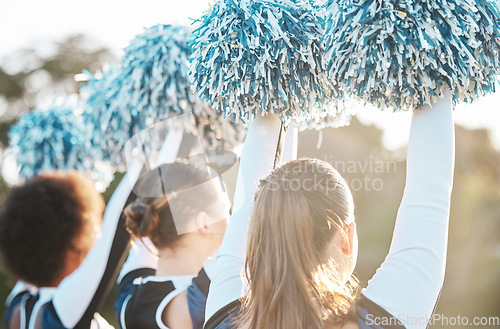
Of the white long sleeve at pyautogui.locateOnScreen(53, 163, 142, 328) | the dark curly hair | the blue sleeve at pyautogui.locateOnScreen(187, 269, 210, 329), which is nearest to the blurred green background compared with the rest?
the dark curly hair

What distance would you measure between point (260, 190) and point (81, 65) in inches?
764

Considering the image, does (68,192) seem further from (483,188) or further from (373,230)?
(483,188)

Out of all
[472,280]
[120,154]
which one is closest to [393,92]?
[120,154]

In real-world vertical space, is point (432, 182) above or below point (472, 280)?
above

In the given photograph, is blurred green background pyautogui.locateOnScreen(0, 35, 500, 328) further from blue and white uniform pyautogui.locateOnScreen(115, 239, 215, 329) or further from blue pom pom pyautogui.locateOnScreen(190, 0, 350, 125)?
blue pom pom pyautogui.locateOnScreen(190, 0, 350, 125)

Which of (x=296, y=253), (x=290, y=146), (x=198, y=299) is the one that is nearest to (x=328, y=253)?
(x=296, y=253)

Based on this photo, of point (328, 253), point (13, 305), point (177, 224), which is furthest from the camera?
point (13, 305)

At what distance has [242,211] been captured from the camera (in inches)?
47.4

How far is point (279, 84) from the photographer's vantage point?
117 cm

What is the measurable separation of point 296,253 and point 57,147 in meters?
1.84

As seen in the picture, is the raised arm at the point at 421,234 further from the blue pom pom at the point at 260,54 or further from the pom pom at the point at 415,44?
the blue pom pom at the point at 260,54

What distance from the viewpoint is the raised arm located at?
0.97 meters

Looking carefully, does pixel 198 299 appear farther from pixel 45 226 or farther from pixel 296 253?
pixel 45 226

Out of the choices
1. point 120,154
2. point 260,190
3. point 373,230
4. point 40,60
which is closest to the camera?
point 260,190
